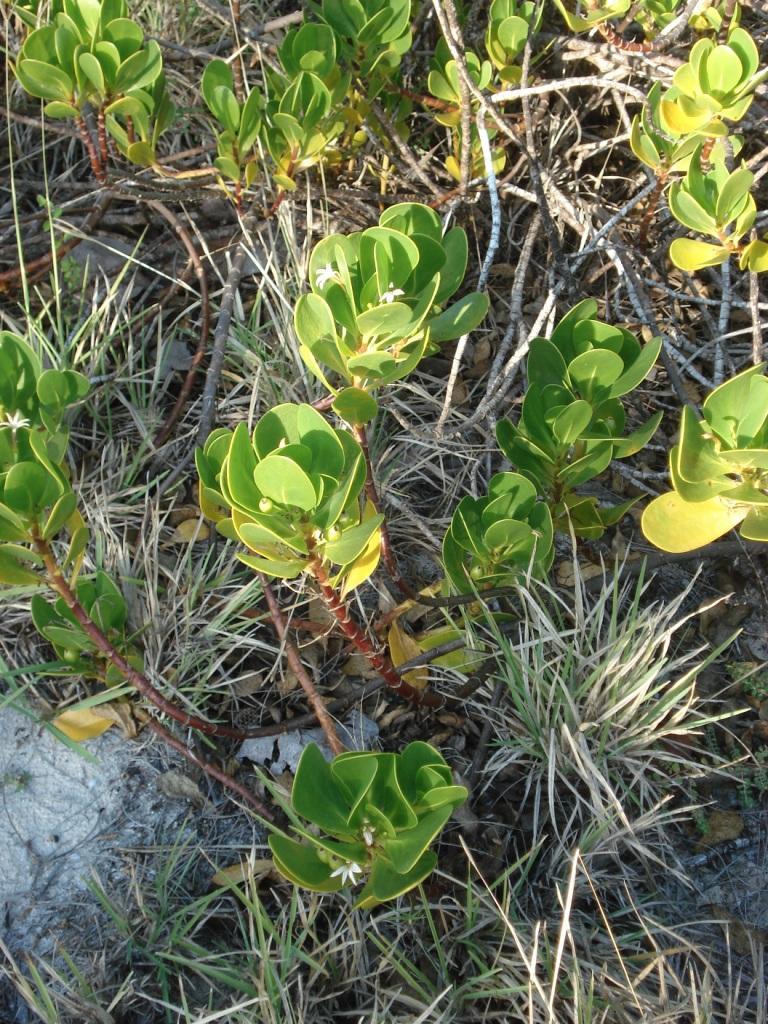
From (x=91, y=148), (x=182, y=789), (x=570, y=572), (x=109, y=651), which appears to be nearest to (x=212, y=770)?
(x=182, y=789)

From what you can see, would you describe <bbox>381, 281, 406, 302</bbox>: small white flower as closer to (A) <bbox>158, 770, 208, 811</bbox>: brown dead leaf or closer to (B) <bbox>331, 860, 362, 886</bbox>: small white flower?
(B) <bbox>331, 860, 362, 886</bbox>: small white flower

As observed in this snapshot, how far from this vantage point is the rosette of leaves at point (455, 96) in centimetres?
194

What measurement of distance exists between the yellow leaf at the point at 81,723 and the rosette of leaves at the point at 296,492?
551 millimetres

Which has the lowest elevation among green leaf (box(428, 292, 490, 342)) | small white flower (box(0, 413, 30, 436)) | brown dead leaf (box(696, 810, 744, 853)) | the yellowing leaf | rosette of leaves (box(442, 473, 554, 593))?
brown dead leaf (box(696, 810, 744, 853))

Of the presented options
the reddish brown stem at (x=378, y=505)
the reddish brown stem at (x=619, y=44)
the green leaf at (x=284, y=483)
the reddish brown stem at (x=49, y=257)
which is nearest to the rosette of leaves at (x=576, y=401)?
the reddish brown stem at (x=378, y=505)

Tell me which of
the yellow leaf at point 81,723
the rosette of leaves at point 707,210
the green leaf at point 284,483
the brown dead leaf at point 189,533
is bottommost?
the yellow leaf at point 81,723

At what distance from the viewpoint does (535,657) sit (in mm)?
1498

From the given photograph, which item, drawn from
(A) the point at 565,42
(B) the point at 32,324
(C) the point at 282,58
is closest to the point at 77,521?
(B) the point at 32,324

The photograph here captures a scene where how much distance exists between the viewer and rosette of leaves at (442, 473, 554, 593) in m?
1.44

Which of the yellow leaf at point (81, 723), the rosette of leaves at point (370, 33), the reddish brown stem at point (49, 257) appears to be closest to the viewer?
the yellow leaf at point (81, 723)

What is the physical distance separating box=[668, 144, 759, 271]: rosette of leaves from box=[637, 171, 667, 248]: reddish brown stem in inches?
8.2

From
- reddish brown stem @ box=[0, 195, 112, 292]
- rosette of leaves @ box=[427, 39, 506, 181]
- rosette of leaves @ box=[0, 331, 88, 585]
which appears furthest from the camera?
reddish brown stem @ box=[0, 195, 112, 292]

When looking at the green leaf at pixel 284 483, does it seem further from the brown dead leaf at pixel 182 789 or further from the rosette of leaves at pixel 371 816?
the brown dead leaf at pixel 182 789

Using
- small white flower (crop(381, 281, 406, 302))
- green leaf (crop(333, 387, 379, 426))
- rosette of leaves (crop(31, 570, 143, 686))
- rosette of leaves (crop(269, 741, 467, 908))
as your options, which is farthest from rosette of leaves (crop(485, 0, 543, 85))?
rosette of leaves (crop(269, 741, 467, 908))
